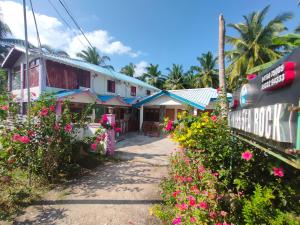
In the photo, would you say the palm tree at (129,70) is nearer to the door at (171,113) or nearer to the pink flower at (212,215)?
the door at (171,113)

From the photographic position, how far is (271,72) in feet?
4.72

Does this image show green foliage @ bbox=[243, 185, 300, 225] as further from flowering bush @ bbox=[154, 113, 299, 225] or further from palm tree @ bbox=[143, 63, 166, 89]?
palm tree @ bbox=[143, 63, 166, 89]

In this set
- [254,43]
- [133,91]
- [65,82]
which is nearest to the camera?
[65,82]

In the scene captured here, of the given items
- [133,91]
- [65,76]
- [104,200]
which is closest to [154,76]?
[133,91]

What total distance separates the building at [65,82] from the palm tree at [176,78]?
16.8 metres

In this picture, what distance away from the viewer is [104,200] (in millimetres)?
3836

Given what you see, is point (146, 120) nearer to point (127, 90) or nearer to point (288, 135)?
point (127, 90)

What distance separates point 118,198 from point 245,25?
2144 centimetres

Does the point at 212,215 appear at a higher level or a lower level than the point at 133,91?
lower

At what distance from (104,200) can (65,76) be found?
391 inches

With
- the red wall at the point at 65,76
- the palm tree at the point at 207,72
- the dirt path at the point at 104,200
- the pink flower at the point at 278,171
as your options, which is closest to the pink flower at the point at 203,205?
the pink flower at the point at 278,171

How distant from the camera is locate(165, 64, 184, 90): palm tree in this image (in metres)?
31.4

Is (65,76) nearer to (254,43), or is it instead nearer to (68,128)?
(68,128)

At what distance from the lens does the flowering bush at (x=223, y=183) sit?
2.23 metres
